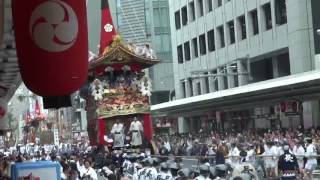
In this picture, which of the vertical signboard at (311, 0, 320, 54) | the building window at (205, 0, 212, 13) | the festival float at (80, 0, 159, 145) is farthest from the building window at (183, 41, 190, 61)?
the festival float at (80, 0, 159, 145)

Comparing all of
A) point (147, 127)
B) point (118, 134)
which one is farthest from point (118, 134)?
point (147, 127)

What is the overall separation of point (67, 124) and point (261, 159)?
6861cm

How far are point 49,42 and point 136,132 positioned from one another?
21.7 m

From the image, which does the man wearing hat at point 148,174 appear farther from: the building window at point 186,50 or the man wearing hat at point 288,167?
the building window at point 186,50

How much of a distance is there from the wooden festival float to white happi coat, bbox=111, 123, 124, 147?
345 millimetres

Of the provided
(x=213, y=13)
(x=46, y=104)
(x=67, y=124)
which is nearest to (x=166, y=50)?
(x=67, y=124)

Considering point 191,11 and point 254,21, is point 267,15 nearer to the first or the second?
point 254,21

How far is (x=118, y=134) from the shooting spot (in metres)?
27.6

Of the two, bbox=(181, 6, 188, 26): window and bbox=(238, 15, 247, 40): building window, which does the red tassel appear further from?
bbox=(181, 6, 188, 26): window

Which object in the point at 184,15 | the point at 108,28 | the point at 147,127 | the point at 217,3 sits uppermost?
the point at 184,15

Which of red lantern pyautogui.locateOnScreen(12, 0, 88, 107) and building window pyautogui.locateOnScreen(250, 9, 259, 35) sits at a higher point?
building window pyautogui.locateOnScreen(250, 9, 259, 35)

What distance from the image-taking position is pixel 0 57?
1600cm

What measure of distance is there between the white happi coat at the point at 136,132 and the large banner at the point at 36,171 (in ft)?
51.0

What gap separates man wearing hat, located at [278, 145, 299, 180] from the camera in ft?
49.7
